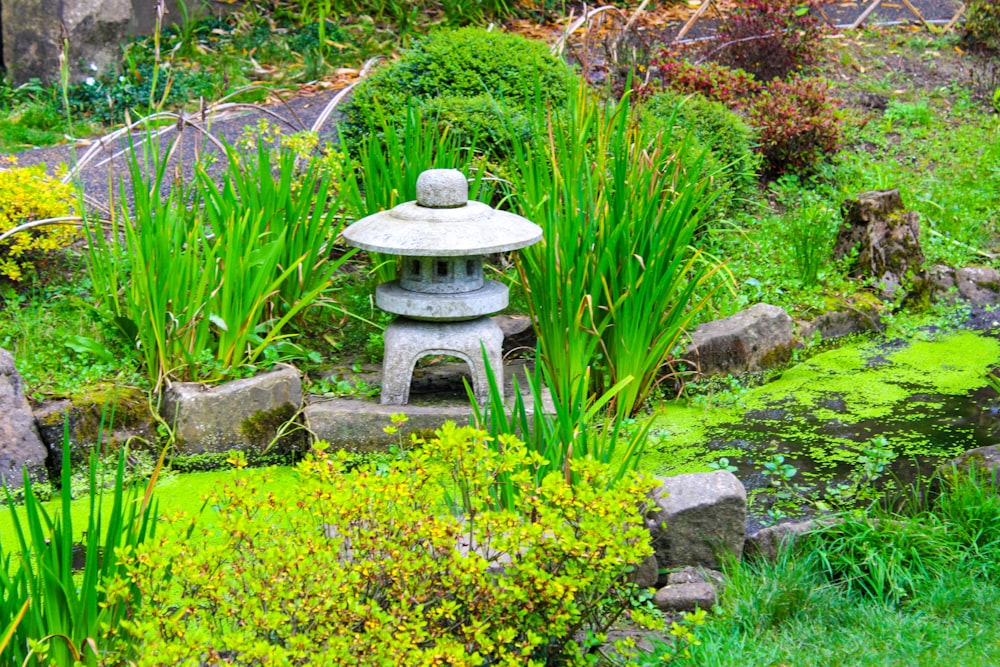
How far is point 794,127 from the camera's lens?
23.1ft

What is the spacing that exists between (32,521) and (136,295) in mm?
1851

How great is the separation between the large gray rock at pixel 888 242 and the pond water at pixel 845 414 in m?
0.46

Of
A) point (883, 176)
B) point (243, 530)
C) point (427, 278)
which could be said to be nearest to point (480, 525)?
point (243, 530)

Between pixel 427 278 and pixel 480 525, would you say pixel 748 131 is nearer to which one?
pixel 427 278

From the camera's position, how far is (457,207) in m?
4.32

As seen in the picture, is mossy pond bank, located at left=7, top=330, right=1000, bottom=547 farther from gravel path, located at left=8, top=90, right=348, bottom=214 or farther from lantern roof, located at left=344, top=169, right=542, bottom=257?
gravel path, located at left=8, top=90, right=348, bottom=214

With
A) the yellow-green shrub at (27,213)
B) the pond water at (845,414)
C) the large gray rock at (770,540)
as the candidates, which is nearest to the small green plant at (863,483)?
the pond water at (845,414)

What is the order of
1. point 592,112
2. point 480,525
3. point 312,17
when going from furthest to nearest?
point 312,17
point 592,112
point 480,525

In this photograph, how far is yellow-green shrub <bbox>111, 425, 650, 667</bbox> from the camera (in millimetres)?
2555

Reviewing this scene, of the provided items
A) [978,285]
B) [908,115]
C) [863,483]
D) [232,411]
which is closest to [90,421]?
[232,411]

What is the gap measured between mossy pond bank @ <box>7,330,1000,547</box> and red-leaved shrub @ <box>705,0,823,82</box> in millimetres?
3468

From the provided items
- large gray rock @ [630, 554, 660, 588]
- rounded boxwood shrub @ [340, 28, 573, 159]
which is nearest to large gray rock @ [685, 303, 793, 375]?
rounded boxwood shrub @ [340, 28, 573, 159]

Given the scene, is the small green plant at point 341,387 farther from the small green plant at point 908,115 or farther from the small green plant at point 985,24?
the small green plant at point 985,24

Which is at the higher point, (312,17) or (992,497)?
(312,17)
